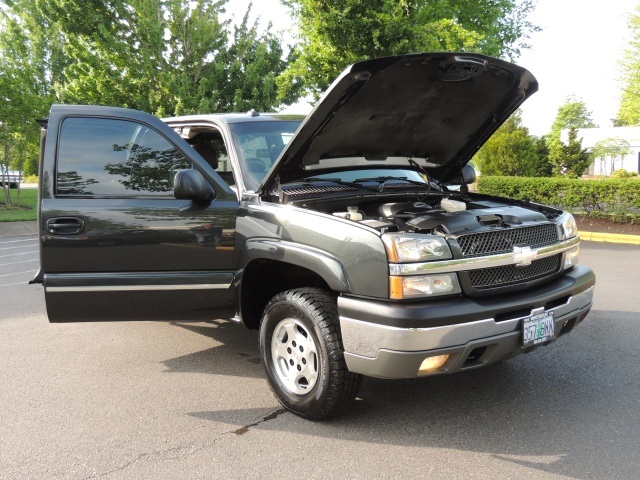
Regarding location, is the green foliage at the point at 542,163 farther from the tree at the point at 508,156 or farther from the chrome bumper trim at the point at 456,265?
the chrome bumper trim at the point at 456,265

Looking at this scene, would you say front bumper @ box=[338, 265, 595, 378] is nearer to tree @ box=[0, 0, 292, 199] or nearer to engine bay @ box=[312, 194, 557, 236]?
engine bay @ box=[312, 194, 557, 236]

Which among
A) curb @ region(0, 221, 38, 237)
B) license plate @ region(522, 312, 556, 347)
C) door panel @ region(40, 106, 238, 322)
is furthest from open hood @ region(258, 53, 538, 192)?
curb @ region(0, 221, 38, 237)

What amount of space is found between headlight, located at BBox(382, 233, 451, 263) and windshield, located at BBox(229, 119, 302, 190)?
1.34m

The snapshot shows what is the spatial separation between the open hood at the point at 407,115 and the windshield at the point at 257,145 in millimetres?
254

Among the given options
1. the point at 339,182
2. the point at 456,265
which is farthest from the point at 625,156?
the point at 456,265

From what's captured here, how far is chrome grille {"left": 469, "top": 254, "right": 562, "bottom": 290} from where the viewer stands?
10.3 ft

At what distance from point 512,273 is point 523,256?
0.40ft

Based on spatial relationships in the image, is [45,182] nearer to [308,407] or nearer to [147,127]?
[147,127]

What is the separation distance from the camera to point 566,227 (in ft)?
12.5

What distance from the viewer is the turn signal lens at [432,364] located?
2.93 metres

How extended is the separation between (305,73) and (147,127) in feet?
39.3

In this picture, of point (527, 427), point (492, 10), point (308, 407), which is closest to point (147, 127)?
point (308, 407)

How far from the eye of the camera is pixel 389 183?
4.32m

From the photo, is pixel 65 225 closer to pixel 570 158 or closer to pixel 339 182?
pixel 339 182
